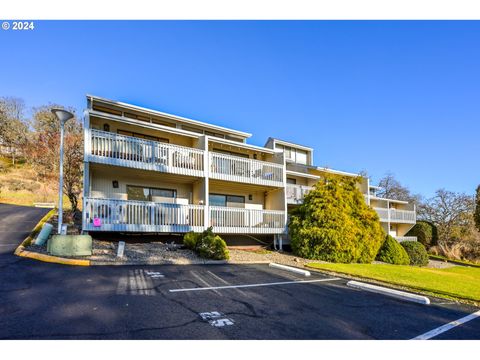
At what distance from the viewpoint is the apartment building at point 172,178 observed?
468 inches

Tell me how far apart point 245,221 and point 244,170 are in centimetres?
291

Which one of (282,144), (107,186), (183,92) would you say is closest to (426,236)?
(282,144)

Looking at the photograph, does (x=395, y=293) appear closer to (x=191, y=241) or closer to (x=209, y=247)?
(x=209, y=247)

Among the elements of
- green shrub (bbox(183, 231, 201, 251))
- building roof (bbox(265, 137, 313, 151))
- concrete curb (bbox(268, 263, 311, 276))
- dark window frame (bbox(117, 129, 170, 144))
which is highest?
building roof (bbox(265, 137, 313, 151))

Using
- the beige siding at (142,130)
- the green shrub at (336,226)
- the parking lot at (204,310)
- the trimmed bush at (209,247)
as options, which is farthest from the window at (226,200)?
the parking lot at (204,310)

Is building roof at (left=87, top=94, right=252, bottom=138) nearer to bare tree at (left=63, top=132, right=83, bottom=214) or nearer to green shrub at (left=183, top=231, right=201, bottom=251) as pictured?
bare tree at (left=63, top=132, right=83, bottom=214)

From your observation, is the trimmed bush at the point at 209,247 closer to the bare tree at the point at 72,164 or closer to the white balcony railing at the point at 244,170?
the white balcony railing at the point at 244,170

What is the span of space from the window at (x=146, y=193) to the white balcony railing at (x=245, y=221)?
9.60 ft

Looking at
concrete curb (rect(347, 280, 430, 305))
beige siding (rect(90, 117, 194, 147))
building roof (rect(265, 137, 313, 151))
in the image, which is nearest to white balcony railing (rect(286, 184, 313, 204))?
building roof (rect(265, 137, 313, 151))

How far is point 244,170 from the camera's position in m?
16.0

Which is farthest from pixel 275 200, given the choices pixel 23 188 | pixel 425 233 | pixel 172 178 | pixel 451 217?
pixel 23 188

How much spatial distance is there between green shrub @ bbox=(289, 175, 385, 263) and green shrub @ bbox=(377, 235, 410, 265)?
1.50 metres

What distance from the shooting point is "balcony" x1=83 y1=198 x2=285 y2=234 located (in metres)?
11.3

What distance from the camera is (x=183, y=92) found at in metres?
16.1
